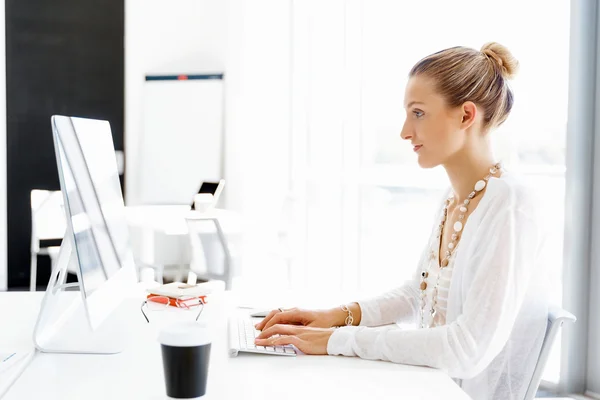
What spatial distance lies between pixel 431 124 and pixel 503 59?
0.23m

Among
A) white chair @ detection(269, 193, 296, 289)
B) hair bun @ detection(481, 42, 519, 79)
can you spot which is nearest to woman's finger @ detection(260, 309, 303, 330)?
hair bun @ detection(481, 42, 519, 79)

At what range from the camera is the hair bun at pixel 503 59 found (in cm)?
157

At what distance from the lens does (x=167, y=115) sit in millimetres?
6000

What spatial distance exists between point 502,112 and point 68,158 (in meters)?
0.97

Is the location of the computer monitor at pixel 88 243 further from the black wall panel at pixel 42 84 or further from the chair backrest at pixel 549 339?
the black wall panel at pixel 42 84

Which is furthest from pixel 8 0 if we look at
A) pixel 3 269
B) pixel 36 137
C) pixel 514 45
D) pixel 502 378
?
pixel 502 378

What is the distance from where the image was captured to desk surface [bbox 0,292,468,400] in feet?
3.76

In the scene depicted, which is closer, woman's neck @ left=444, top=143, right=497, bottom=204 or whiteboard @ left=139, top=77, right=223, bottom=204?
woman's neck @ left=444, top=143, right=497, bottom=204

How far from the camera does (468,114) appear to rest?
1.54 m

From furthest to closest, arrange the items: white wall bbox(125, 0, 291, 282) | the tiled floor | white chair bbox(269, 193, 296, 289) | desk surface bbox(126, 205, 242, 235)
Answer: white wall bbox(125, 0, 291, 282) < white chair bbox(269, 193, 296, 289) < desk surface bbox(126, 205, 242, 235) < the tiled floor

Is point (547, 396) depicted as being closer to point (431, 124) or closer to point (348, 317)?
point (348, 317)

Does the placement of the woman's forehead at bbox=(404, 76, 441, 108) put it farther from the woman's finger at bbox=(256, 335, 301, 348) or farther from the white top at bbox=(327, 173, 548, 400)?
the woman's finger at bbox=(256, 335, 301, 348)

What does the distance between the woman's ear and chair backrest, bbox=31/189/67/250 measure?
3.95 m

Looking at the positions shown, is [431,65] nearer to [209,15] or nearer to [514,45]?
[514,45]
